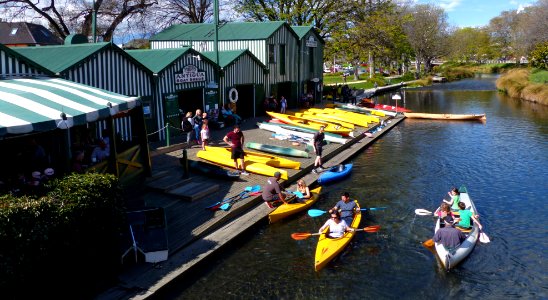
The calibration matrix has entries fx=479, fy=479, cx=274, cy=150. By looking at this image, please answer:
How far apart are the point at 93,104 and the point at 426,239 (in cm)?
943

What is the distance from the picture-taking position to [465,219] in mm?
13305

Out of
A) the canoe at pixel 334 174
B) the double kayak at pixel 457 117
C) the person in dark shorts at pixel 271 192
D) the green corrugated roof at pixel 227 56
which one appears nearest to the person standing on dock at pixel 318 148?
the canoe at pixel 334 174

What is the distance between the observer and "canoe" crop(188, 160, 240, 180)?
1662 cm

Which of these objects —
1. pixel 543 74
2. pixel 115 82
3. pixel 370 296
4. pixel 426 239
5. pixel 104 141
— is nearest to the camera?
pixel 370 296

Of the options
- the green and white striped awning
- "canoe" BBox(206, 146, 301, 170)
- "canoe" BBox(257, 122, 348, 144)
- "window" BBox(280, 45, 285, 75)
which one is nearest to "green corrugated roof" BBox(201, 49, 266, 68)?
"canoe" BBox(257, 122, 348, 144)

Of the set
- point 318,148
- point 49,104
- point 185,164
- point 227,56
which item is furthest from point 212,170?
point 227,56

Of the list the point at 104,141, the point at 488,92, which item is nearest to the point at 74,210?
the point at 104,141

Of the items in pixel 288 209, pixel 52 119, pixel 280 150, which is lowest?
pixel 288 209

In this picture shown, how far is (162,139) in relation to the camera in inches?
851

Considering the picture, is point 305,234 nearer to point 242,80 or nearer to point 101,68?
point 101,68

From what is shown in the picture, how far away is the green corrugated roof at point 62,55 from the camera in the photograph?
16.2m

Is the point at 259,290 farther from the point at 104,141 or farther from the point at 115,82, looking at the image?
the point at 115,82

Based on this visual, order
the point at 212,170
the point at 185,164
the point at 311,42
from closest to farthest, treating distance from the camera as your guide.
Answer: the point at 185,164 < the point at 212,170 < the point at 311,42

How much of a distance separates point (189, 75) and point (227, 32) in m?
10.2
